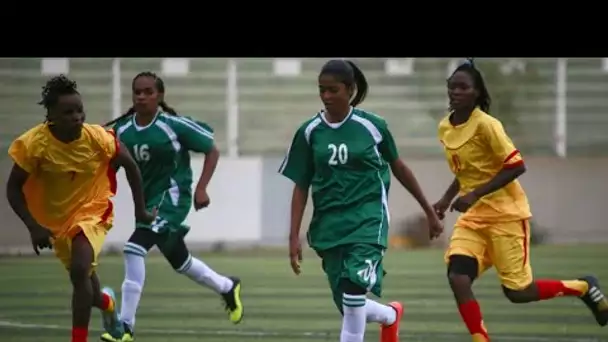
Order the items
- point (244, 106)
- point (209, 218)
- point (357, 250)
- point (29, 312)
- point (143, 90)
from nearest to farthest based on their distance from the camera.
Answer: point (357, 250)
point (143, 90)
point (29, 312)
point (209, 218)
point (244, 106)

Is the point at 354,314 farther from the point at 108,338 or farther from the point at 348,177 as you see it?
the point at 108,338

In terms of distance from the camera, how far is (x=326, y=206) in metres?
9.08

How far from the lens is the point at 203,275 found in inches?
463

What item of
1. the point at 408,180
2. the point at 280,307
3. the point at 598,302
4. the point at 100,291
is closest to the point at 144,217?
the point at 100,291

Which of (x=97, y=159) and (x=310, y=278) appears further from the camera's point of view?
(x=310, y=278)

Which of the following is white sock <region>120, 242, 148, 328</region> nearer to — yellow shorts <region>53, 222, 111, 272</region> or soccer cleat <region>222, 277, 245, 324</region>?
soccer cleat <region>222, 277, 245, 324</region>

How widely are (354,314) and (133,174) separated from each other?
1725 mm

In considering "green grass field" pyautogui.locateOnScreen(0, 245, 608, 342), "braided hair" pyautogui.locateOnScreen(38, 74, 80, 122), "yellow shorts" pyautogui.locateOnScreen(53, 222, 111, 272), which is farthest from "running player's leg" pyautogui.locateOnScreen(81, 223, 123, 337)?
"braided hair" pyautogui.locateOnScreen(38, 74, 80, 122)

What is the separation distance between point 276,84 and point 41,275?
960 cm

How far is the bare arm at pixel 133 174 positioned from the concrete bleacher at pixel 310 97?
55.6 feet

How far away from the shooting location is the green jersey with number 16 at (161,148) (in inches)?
436

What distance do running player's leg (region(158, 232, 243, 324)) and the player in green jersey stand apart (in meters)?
0.03
